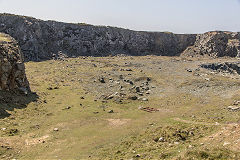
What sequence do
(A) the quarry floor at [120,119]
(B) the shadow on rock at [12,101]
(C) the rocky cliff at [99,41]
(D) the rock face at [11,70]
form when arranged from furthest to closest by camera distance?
1. (C) the rocky cliff at [99,41]
2. (D) the rock face at [11,70]
3. (B) the shadow on rock at [12,101]
4. (A) the quarry floor at [120,119]

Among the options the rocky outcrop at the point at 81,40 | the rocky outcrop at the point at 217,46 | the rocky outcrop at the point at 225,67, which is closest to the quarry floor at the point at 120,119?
the rocky outcrop at the point at 225,67

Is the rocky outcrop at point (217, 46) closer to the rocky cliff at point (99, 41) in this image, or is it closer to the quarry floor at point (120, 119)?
the rocky cliff at point (99, 41)

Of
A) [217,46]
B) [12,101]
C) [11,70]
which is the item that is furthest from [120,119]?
[217,46]

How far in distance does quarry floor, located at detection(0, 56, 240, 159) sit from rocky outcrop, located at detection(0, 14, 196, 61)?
25.1 meters

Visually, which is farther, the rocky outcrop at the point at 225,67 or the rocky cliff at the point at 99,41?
the rocky cliff at the point at 99,41

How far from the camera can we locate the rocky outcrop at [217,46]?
92.4m

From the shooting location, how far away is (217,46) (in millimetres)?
92250

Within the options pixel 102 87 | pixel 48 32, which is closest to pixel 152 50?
pixel 48 32

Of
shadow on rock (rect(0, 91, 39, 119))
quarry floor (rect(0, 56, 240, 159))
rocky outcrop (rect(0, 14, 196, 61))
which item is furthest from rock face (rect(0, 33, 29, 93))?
rocky outcrop (rect(0, 14, 196, 61))

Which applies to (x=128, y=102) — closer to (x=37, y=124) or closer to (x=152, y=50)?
(x=37, y=124)

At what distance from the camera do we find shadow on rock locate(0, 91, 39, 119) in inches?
1062

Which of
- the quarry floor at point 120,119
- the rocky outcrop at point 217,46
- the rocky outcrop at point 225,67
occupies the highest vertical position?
the rocky outcrop at point 217,46

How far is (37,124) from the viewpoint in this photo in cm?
2575

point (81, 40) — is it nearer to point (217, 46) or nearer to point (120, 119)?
point (217, 46)
